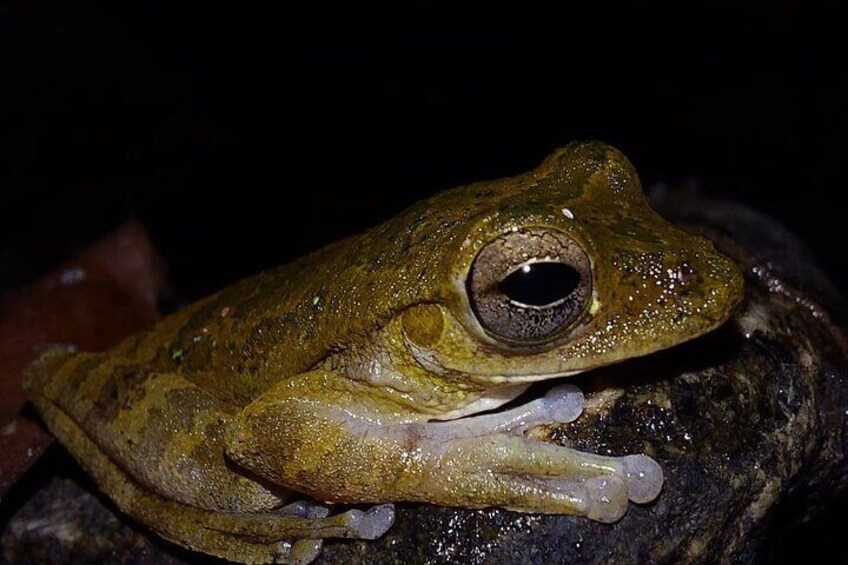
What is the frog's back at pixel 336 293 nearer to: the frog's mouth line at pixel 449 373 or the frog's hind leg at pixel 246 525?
the frog's mouth line at pixel 449 373

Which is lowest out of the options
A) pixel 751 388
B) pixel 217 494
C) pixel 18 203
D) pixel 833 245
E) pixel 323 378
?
pixel 833 245

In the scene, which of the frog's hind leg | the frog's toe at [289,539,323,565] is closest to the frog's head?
the frog's hind leg

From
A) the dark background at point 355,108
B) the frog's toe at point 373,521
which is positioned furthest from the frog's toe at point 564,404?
the dark background at point 355,108

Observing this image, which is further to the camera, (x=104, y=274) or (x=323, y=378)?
(x=104, y=274)

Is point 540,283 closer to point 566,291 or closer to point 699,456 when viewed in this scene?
point 566,291

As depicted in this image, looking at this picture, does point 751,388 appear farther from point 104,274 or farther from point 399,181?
point 104,274

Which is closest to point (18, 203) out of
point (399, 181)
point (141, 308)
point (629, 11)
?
point (141, 308)
